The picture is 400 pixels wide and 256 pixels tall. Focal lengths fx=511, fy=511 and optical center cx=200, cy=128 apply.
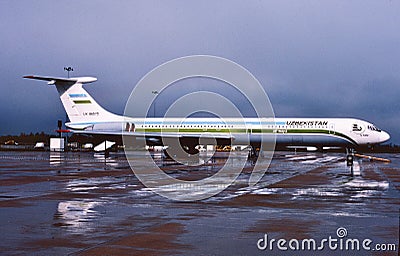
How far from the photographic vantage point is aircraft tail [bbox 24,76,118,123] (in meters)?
51.6

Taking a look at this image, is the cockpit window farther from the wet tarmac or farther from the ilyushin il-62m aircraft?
the wet tarmac

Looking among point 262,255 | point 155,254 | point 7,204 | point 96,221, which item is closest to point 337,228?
point 262,255

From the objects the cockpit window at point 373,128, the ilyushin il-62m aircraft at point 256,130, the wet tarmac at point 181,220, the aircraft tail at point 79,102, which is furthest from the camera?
the aircraft tail at point 79,102

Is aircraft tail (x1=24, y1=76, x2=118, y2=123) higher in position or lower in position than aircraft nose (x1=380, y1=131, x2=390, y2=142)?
higher


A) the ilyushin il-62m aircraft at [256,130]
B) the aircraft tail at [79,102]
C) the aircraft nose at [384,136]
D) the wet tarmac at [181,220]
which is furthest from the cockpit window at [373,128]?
the wet tarmac at [181,220]

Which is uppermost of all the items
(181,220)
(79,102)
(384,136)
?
(79,102)

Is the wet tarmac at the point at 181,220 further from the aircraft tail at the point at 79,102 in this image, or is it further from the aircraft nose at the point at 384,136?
the aircraft tail at the point at 79,102

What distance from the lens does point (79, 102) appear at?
52.0 m

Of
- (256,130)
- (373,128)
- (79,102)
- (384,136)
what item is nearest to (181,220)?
(256,130)

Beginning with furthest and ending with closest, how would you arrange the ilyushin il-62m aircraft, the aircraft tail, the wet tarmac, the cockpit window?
the aircraft tail
the cockpit window
the ilyushin il-62m aircraft
the wet tarmac

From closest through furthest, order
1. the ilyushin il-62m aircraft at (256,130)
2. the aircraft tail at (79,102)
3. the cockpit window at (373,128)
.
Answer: the ilyushin il-62m aircraft at (256,130) → the cockpit window at (373,128) → the aircraft tail at (79,102)

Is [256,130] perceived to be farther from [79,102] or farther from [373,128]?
[79,102]

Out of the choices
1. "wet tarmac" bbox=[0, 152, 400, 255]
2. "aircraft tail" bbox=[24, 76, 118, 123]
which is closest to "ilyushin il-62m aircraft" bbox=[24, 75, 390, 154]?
"aircraft tail" bbox=[24, 76, 118, 123]

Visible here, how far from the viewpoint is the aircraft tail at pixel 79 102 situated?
5159cm
